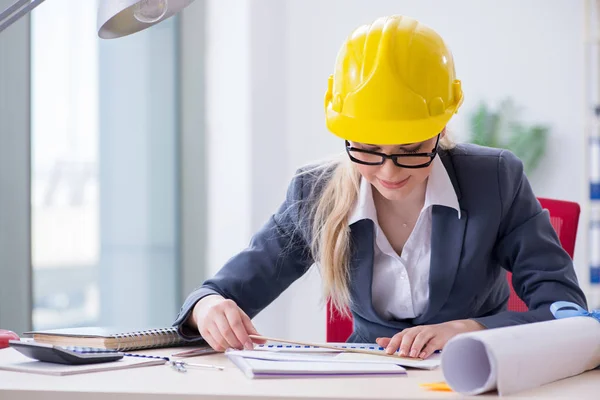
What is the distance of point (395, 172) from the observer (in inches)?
54.2

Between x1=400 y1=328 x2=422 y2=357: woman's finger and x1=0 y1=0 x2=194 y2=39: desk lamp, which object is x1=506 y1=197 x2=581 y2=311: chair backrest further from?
x1=0 y1=0 x2=194 y2=39: desk lamp

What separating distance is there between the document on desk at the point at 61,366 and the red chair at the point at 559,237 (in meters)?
0.68

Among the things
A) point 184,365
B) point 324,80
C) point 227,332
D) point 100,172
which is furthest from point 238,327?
point 324,80

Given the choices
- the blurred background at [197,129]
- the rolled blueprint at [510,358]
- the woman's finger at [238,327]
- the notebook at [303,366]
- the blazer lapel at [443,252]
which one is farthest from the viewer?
the blurred background at [197,129]

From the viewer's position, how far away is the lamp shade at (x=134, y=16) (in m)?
1.36

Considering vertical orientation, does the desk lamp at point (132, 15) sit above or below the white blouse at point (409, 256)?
above

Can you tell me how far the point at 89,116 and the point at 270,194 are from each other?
121cm

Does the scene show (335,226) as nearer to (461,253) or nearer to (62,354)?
(461,253)

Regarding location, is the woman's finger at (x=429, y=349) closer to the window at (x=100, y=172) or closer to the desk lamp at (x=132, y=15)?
the desk lamp at (x=132, y=15)

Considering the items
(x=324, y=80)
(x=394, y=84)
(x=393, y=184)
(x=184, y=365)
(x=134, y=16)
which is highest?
(x=324, y=80)

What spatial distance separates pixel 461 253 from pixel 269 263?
393 millimetres

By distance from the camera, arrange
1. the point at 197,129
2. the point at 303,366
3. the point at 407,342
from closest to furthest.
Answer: the point at 303,366 → the point at 407,342 → the point at 197,129

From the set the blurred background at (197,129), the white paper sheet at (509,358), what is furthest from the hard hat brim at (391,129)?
the blurred background at (197,129)

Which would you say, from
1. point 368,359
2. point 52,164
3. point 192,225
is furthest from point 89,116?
point 368,359
